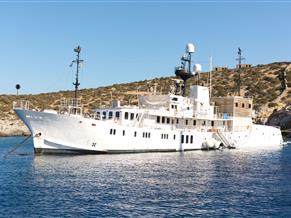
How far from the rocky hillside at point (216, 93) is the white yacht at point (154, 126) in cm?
3224

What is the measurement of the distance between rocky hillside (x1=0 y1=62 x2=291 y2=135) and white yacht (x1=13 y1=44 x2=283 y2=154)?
3224cm

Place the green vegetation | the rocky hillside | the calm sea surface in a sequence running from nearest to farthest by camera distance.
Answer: the calm sea surface
the rocky hillside
the green vegetation

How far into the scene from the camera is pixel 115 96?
11931cm

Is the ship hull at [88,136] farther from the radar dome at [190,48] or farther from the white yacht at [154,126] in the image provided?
the radar dome at [190,48]

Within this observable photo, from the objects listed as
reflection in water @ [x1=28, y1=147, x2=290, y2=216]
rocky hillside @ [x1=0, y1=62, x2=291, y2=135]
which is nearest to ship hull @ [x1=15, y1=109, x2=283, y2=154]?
reflection in water @ [x1=28, y1=147, x2=290, y2=216]

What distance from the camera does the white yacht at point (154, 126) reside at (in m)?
44.4

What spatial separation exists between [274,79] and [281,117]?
1395 inches

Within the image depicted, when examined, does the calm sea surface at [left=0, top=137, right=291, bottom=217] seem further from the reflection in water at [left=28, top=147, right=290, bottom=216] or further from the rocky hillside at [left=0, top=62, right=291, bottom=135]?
the rocky hillside at [left=0, top=62, right=291, bottom=135]

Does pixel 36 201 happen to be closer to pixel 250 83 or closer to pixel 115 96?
pixel 115 96

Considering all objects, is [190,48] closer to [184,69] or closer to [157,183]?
[184,69]

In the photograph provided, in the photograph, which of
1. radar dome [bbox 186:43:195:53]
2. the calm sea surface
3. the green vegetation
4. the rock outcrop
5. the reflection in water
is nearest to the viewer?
the calm sea surface

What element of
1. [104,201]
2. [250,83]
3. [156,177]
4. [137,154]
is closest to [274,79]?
[250,83]

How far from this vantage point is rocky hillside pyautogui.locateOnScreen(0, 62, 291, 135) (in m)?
101

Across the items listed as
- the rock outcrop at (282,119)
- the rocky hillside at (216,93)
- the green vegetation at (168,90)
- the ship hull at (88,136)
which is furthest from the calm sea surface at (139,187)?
the green vegetation at (168,90)
